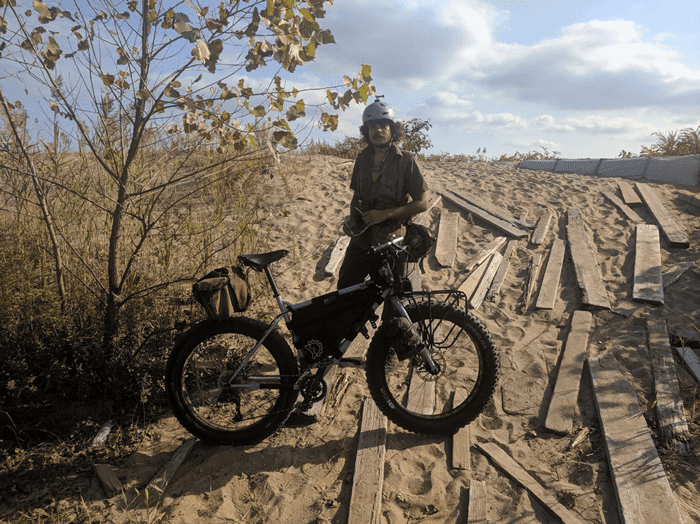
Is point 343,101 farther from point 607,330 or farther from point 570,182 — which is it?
point 570,182

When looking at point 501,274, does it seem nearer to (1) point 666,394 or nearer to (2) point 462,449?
A: (1) point 666,394

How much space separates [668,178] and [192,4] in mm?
11129

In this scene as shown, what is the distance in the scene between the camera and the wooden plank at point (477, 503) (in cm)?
301

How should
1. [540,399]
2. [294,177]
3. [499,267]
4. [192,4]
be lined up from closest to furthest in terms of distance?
[192,4]
[540,399]
[499,267]
[294,177]

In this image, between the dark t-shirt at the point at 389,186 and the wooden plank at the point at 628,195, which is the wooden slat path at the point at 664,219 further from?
the dark t-shirt at the point at 389,186

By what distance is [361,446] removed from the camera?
11.9 feet

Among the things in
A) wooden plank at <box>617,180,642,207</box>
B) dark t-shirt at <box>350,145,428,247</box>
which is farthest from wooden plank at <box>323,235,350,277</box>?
wooden plank at <box>617,180,642,207</box>

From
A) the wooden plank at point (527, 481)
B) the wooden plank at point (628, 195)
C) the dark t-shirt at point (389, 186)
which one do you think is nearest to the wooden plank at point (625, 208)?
the wooden plank at point (628, 195)

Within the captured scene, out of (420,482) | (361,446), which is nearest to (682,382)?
(420,482)

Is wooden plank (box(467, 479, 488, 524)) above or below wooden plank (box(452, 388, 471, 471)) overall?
below

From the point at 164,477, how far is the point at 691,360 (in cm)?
487

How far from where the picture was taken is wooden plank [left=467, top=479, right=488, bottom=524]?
9.87 feet

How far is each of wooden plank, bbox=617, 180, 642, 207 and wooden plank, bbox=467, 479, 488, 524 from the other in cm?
766

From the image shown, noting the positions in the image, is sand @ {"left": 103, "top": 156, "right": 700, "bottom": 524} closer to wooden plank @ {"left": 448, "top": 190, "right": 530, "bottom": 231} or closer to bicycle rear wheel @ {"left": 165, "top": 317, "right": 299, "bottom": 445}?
bicycle rear wheel @ {"left": 165, "top": 317, "right": 299, "bottom": 445}
